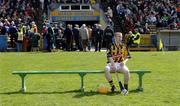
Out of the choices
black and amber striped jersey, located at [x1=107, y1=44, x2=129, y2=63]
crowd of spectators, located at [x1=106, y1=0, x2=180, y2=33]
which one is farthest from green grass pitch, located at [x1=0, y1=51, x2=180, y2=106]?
crowd of spectators, located at [x1=106, y1=0, x2=180, y2=33]

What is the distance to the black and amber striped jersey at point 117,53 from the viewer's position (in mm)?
12977

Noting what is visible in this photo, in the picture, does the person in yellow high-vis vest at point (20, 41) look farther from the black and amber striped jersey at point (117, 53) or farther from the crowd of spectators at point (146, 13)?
the black and amber striped jersey at point (117, 53)

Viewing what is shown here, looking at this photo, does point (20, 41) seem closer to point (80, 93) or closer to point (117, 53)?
point (117, 53)

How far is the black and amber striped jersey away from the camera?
1298cm

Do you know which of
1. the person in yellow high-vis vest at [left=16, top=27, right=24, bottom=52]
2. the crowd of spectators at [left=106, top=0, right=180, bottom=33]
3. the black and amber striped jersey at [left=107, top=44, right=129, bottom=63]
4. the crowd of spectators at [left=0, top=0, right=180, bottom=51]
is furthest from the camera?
the crowd of spectators at [left=106, top=0, right=180, bottom=33]

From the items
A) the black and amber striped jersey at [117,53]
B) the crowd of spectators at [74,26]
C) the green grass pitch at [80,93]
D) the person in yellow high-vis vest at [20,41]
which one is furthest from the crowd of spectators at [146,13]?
the black and amber striped jersey at [117,53]

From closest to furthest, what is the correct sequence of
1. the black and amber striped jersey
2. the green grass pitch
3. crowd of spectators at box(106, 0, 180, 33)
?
the green grass pitch
the black and amber striped jersey
crowd of spectators at box(106, 0, 180, 33)

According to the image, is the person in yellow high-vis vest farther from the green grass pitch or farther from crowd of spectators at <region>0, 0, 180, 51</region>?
the green grass pitch

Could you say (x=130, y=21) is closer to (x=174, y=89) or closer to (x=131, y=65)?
(x=131, y=65)

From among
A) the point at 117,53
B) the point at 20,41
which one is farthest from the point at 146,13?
the point at 117,53

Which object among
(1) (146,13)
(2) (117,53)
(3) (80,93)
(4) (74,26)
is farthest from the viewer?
(1) (146,13)

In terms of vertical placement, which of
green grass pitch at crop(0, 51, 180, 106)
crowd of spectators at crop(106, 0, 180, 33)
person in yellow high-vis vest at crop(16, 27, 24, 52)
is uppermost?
crowd of spectators at crop(106, 0, 180, 33)

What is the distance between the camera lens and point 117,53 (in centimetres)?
1300

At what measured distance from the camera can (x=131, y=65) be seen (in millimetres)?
20812
